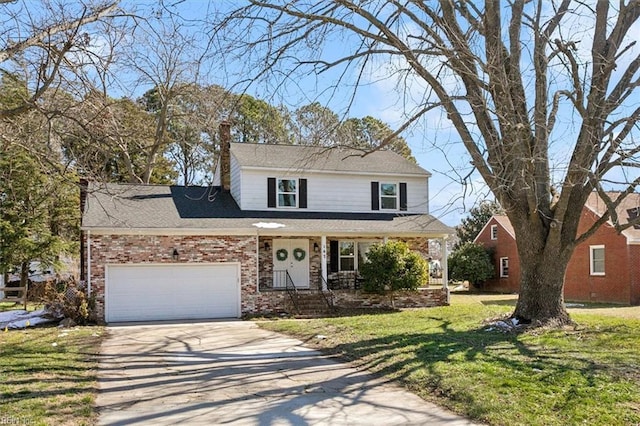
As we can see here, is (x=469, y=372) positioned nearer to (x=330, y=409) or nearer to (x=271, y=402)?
(x=330, y=409)

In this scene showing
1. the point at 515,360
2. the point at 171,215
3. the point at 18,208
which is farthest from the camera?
the point at 18,208

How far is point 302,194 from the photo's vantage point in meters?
21.9

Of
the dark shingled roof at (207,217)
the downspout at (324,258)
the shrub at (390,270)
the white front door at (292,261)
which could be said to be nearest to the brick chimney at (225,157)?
the dark shingled roof at (207,217)

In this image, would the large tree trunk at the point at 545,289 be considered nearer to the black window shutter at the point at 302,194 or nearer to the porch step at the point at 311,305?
the porch step at the point at 311,305

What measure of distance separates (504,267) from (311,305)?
1693 centimetres

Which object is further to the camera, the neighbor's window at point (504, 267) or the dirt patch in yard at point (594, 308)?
the neighbor's window at point (504, 267)

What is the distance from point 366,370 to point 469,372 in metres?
1.75

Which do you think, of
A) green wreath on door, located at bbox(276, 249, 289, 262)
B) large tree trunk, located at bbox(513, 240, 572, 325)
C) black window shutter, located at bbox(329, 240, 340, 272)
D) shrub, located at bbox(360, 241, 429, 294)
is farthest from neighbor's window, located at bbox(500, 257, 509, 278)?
large tree trunk, located at bbox(513, 240, 572, 325)

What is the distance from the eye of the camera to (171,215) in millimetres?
19359

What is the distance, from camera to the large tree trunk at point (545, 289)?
12.0 meters

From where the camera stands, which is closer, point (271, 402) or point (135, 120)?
point (271, 402)

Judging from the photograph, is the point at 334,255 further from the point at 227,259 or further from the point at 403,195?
the point at 227,259

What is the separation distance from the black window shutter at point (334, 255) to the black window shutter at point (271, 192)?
2812 millimetres

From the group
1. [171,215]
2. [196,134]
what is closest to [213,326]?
[171,215]
